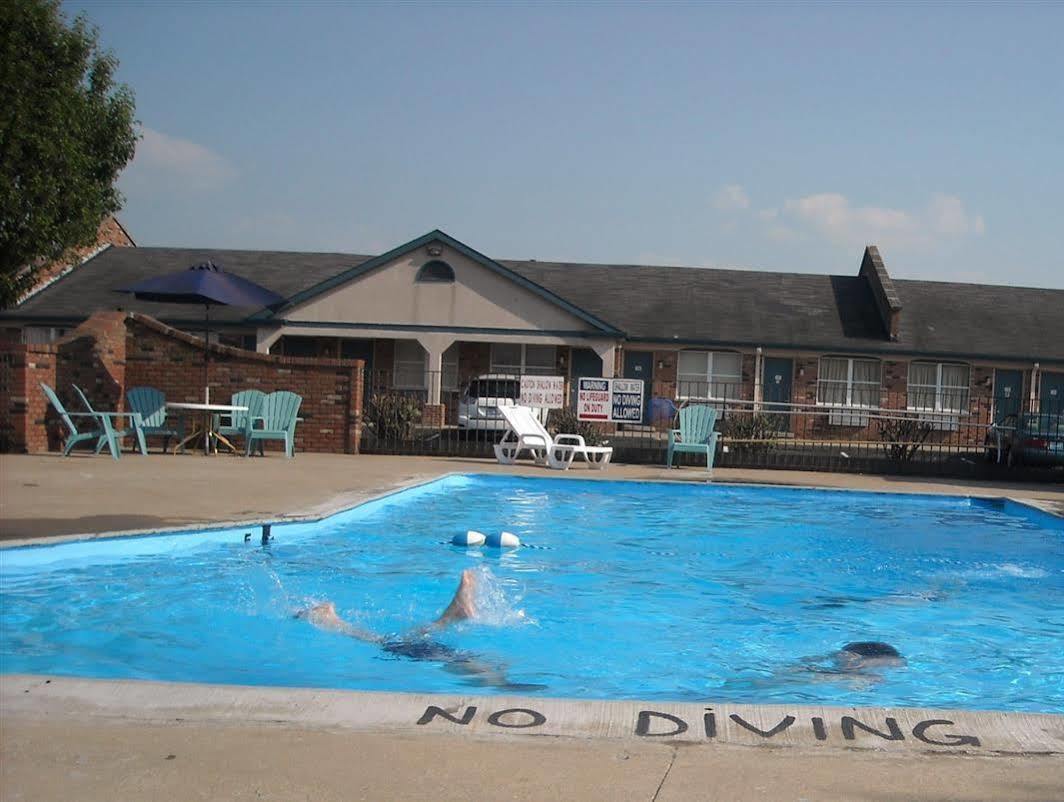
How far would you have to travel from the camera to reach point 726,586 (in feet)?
31.2

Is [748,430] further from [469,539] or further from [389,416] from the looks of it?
[469,539]

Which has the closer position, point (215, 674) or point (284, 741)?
point (284, 741)

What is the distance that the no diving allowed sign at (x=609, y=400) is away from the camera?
63.8 feet

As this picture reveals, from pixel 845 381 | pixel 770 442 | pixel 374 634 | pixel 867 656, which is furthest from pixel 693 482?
pixel 845 381

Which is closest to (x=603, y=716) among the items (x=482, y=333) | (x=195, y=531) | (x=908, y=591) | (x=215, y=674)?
(x=215, y=674)

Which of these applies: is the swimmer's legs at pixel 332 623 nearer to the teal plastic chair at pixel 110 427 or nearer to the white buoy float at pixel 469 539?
the white buoy float at pixel 469 539

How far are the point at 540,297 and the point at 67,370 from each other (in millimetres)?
14870

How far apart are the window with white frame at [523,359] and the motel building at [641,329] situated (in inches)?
1.7

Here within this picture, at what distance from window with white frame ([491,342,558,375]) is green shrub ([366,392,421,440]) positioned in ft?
38.8

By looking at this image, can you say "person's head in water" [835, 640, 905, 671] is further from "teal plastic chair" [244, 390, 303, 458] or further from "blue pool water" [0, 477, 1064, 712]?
"teal plastic chair" [244, 390, 303, 458]

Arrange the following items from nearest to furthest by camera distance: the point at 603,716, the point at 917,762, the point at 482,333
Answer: the point at 917,762 → the point at 603,716 → the point at 482,333

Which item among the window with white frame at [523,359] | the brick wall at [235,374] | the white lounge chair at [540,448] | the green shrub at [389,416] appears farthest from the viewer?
the window with white frame at [523,359]

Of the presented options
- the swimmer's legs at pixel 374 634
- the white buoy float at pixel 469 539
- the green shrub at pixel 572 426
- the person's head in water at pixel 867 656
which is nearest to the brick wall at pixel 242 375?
the green shrub at pixel 572 426

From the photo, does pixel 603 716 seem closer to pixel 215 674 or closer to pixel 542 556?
pixel 215 674
